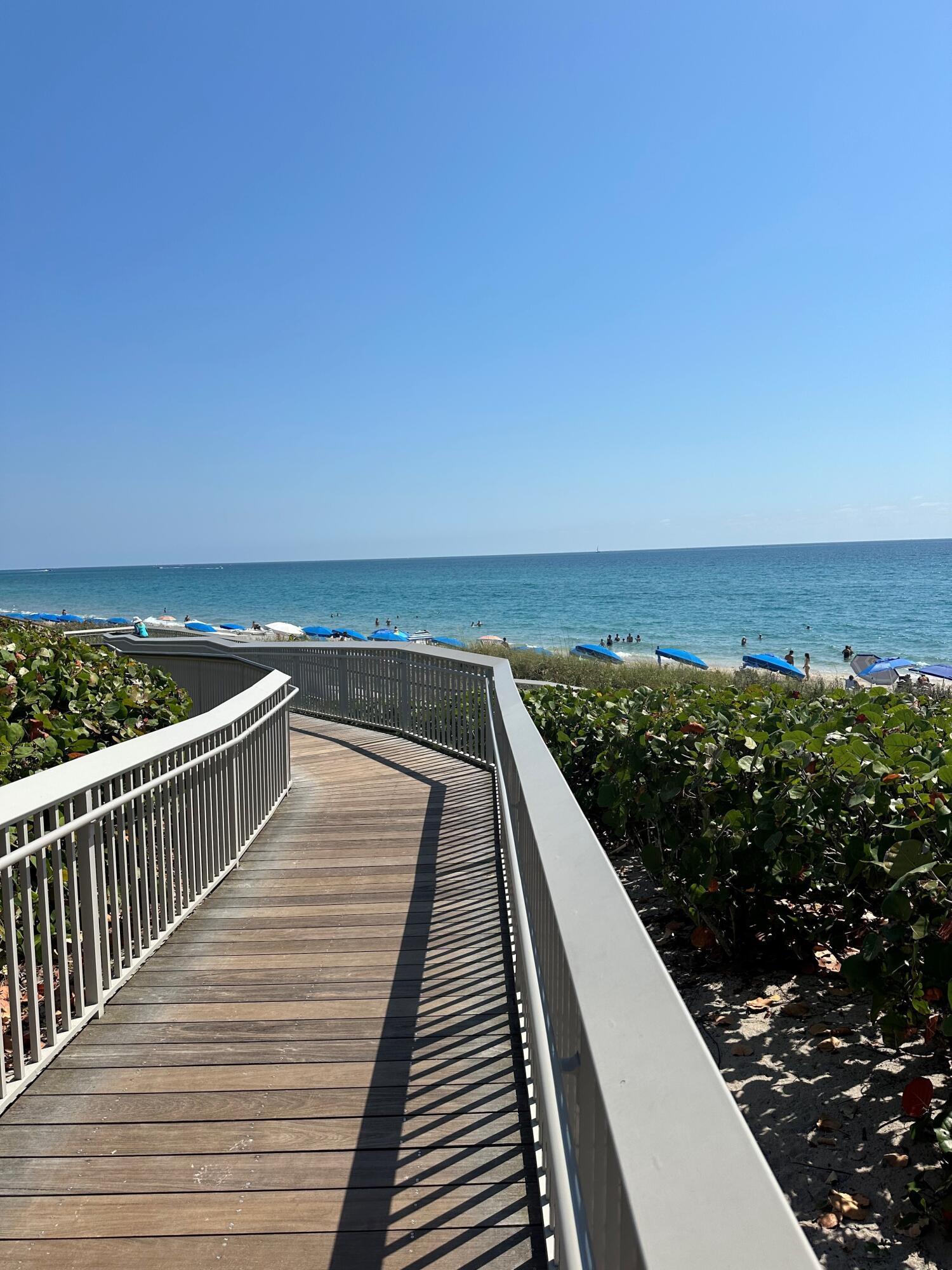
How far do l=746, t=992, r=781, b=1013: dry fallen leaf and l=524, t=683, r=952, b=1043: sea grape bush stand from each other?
0.29 metres

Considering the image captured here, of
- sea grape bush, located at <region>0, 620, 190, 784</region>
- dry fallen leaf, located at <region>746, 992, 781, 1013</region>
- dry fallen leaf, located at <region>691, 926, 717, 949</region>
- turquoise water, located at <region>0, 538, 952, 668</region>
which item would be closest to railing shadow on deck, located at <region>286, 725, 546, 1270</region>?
dry fallen leaf, located at <region>691, 926, 717, 949</region>

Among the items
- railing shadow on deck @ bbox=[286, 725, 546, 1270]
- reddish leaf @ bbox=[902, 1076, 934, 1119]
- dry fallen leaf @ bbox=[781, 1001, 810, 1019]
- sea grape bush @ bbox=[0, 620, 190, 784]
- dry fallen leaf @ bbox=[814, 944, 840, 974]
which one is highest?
sea grape bush @ bbox=[0, 620, 190, 784]

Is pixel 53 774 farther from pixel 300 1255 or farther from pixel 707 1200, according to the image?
pixel 707 1200

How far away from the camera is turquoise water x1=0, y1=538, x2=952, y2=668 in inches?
2320

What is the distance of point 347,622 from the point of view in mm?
80375

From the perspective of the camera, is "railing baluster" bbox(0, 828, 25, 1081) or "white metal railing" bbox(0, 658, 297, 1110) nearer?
"railing baluster" bbox(0, 828, 25, 1081)

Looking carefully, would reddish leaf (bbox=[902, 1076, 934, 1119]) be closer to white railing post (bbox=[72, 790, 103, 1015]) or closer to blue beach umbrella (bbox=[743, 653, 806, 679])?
white railing post (bbox=[72, 790, 103, 1015])

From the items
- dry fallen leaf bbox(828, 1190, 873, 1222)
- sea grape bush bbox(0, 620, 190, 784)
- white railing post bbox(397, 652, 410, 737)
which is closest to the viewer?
dry fallen leaf bbox(828, 1190, 873, 1222)

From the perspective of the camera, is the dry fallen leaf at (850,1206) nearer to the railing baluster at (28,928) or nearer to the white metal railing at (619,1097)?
the white metal railing at (619,1097)

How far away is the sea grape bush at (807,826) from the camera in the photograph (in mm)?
3121

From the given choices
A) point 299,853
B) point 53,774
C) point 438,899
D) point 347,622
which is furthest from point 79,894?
point 347,622

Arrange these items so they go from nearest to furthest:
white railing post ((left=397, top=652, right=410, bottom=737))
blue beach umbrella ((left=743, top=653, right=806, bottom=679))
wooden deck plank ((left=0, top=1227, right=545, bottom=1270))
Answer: wooden deck plank ((left=0, top=1227, right=545, bottom=1270))
white railing post ((left=397, top=652, right=410, bottom=737))
blue beach umbrella ((left=743, top=653, right=806, bottom=679))

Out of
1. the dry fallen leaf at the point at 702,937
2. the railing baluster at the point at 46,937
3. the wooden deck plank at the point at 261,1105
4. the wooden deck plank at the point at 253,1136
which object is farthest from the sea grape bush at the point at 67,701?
the dry fallen leaf at the point at 702,937

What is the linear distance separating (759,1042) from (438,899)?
2.05m
